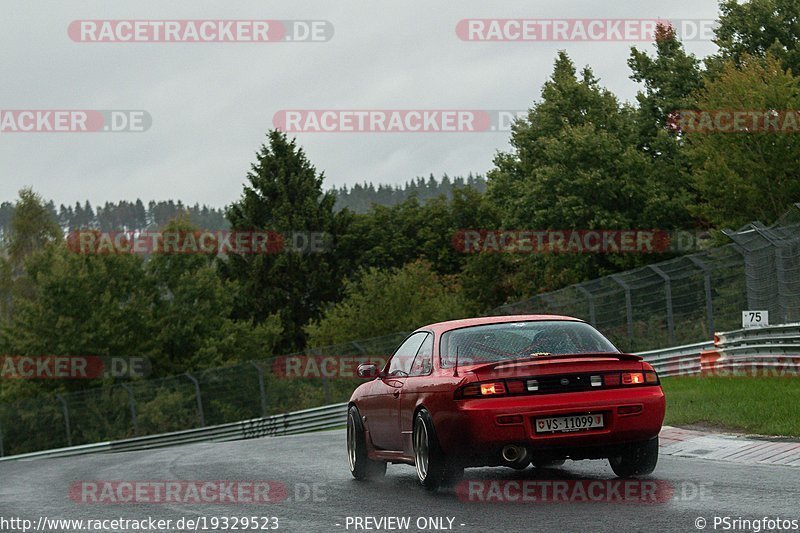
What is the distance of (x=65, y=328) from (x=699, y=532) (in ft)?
179

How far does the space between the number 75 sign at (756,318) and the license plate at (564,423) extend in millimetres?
12341

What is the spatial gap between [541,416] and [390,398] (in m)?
2.01

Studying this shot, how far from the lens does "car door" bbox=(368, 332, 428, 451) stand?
10352 mm

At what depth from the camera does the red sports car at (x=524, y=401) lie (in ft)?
28.9

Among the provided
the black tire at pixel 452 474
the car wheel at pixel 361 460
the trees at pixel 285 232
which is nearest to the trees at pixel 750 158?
the trees at pixel 285 232

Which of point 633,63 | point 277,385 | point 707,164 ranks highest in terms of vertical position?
point 633,63

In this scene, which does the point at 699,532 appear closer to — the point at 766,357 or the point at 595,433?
the point at 595,433

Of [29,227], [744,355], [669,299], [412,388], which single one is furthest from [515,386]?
[29,227]

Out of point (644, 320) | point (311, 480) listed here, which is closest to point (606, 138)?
point (644, 320)

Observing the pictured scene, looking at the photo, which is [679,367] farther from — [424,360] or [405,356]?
[424,360]

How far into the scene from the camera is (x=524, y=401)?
883cm

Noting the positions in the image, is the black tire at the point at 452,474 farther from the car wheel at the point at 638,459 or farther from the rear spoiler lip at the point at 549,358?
the car wheel at the point at 638,459

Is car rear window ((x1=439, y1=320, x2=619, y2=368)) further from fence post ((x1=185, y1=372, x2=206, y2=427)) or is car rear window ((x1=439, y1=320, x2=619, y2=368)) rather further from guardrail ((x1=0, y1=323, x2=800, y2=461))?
fence post ((x1=185, y1=372, x2=206, y2=427))

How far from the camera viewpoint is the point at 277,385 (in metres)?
35.4
